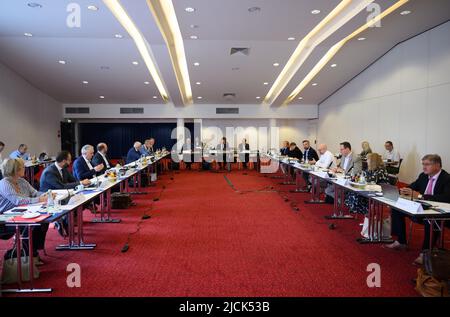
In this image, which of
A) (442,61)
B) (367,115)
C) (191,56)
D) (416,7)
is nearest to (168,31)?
(191,56)

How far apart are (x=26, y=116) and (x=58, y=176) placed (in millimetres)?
8689

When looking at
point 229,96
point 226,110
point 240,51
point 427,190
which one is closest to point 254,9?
point 240,51

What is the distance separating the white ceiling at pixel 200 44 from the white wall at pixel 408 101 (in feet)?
1.45

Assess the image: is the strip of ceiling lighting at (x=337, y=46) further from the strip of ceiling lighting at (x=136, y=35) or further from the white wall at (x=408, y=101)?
the strip of ceiling lighting at (x=136, y=35)

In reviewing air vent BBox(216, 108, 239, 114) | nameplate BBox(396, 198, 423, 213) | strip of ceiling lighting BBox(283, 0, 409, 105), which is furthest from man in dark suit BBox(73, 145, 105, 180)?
air vent BBox(216, 108, 239, 114)

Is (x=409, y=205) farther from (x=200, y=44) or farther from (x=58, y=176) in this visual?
(x=200, y=44)

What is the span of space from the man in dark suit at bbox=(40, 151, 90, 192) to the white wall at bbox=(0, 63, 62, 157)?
7.00m

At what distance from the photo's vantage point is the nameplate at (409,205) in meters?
3.21

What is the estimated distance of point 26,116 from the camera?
38.2 feet

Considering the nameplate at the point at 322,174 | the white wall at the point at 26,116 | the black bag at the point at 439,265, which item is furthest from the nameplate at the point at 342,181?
the white wall at the point at 26,116

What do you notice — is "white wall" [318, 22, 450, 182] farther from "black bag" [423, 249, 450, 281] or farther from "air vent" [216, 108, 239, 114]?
"black bag" [423, 249, 450, 281]

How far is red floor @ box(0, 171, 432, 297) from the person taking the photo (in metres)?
3.01

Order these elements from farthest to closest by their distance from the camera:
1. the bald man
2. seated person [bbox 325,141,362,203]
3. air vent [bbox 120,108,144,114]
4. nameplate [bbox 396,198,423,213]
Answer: air vent [bbox 120,108,144,114] < the bald man < seated person [bbox 325,141,362,203] < nameplate [bbox 396,198,423,213]
